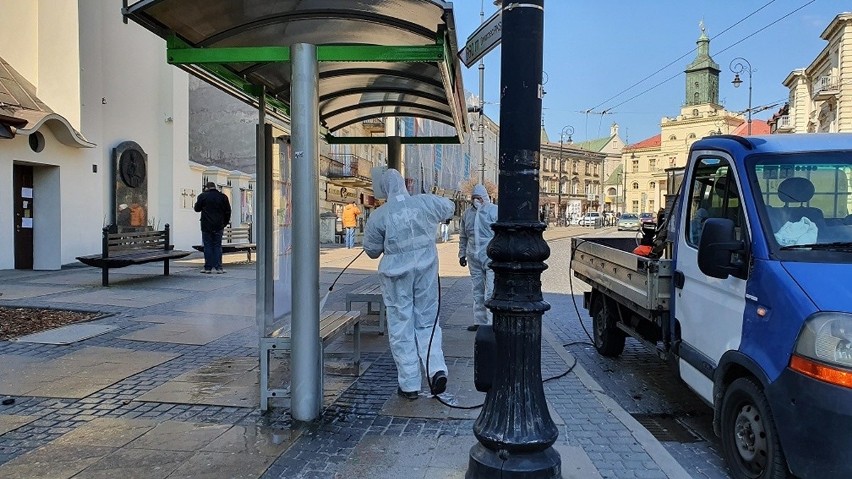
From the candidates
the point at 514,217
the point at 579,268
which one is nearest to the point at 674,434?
the point at 514,217

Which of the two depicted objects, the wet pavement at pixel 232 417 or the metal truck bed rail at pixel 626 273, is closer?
the wet pavement at pixel 232 417

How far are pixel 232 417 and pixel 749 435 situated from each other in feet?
11.2

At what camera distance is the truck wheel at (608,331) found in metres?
6.97

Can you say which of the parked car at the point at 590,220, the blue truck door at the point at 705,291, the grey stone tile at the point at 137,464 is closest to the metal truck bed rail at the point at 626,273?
the blue truck door at the point at 705,291

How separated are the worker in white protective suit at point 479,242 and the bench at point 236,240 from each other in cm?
946

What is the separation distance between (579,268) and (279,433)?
477 centimetres

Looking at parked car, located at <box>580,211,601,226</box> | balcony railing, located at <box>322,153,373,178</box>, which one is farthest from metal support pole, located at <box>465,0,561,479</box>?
parked car, located at <box>580,211,601,226</box>

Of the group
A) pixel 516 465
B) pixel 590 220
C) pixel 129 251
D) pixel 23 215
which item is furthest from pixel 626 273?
pixel 590 220

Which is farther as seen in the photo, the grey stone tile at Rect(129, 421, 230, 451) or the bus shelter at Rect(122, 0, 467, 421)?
the bus shelter at Rect(122, 0, 467, 421)

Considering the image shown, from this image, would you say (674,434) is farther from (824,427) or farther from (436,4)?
(436,4)

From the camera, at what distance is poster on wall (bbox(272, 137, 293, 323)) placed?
5.70 meters

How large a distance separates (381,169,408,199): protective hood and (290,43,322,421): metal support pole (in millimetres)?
914

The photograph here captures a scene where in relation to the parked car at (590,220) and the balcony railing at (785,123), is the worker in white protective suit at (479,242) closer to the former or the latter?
the balcony railing at (785,123)

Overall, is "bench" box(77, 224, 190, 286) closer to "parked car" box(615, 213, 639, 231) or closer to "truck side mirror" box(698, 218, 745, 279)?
"truck side mirror" box(698, 218, 745, 279)
